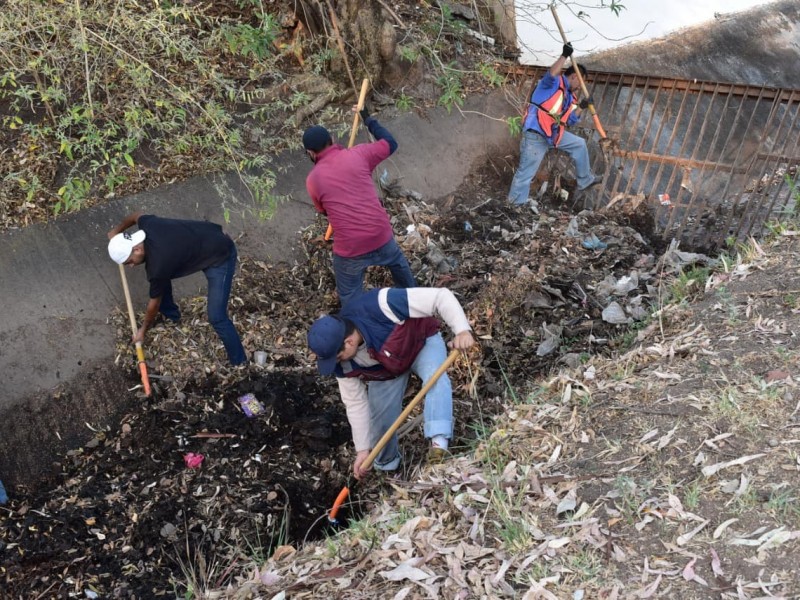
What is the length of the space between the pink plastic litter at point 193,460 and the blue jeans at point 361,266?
1.52 m

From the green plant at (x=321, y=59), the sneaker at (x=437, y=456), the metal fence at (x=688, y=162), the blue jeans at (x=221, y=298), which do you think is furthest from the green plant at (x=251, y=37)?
the sneaker at (x=437, y=456)

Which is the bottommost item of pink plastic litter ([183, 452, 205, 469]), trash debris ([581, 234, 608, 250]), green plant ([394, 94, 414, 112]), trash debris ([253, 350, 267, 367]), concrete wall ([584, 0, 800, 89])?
pink plastic litter ([183, 452, 205, 469])

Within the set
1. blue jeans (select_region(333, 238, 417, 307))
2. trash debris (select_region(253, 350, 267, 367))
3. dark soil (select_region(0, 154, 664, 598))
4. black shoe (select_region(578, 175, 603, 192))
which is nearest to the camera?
dark soil (select_region(0, 154, 664, 598))

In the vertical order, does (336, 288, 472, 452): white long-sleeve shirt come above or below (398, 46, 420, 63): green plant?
below

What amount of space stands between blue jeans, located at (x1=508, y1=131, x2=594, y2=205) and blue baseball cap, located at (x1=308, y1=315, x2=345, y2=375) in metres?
4.11

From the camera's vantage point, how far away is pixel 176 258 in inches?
186

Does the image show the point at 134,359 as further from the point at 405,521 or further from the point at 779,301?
the point at 779,301

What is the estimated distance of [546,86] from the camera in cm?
675

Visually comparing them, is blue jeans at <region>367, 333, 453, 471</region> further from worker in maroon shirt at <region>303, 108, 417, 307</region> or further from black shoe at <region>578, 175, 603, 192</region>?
black shoe at <region>578, 175, 603, 192</region>

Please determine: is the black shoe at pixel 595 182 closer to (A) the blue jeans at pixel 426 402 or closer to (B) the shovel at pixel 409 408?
(A) the blue jeans at pixel 426 402

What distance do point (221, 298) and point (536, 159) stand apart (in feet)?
11.7

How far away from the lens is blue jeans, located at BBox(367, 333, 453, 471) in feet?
13.1

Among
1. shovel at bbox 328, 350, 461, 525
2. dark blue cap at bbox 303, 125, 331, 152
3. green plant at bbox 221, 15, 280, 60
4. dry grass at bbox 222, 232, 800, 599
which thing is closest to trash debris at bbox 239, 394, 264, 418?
shovel at bbox 328, 350, 461, 525

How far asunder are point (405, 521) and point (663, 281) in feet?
10.3
